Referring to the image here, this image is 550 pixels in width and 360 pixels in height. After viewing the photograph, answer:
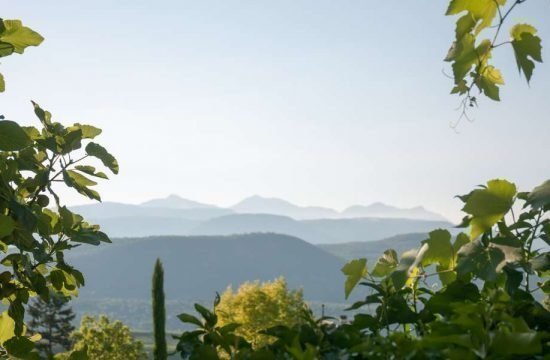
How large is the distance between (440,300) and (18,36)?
2.52 meters

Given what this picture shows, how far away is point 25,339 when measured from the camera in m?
2.95

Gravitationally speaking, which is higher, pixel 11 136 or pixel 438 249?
pixel 11 136

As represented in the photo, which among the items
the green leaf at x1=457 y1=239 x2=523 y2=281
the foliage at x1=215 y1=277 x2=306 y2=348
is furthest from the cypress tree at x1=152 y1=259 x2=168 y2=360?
the green leaf at x1=457 y1=239 x2=523 y2=281

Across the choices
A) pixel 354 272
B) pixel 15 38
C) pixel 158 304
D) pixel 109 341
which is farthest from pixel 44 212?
pixel 109 341

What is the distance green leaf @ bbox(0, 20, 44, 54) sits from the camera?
3.30m

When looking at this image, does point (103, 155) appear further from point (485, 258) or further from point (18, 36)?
point (485, 258)

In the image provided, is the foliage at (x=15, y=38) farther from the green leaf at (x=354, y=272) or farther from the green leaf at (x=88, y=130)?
the green leaf at (x=354, y=272)

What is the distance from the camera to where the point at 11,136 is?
9.40ft

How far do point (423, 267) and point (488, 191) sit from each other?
0.44 meters

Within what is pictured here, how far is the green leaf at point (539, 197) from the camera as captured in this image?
185 cm

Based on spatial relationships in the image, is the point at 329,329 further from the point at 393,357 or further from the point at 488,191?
the point at 488,191

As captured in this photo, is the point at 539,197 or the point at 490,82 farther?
the point at 490,82

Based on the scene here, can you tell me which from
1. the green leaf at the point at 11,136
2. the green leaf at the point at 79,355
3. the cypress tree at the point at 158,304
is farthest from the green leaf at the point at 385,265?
the cypress tree at the point at 158,304

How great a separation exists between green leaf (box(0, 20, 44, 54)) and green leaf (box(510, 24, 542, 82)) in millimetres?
2377
